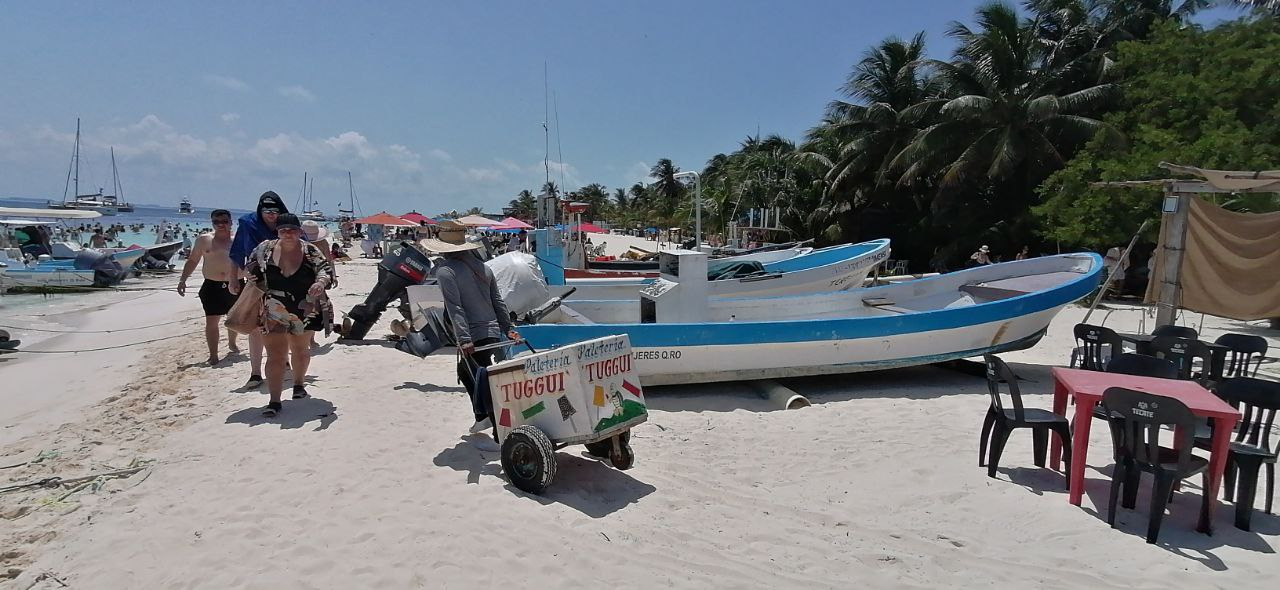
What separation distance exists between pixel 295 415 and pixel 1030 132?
21604 mm

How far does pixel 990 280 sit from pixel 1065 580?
6.33 metres

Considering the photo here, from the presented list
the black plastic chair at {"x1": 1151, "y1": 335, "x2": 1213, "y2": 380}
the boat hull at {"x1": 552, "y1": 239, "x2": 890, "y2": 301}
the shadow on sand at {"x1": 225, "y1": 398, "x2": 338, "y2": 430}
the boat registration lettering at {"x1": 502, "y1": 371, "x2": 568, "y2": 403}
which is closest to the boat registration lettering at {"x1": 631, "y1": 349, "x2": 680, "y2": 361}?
the boat registration lettering at {"x1": 502, "y1": 371, "x2": 568, "y2": 403}

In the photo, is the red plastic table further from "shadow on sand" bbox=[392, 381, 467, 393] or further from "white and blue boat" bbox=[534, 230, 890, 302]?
"white and blue boat" bbox=[534, 230, 890, 302]

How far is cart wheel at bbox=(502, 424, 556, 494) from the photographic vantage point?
392 cm

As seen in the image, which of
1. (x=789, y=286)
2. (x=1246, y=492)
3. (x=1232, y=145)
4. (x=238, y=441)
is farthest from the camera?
(x=789, y=286)

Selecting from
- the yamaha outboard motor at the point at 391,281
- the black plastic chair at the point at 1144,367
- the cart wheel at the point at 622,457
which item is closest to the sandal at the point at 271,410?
the cart wheel at the point at 622,457

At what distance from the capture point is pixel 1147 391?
3910 millimetres

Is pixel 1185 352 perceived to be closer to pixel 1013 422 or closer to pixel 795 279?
pixel 1013 422

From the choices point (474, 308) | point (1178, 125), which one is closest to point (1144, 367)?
point (474, 308)

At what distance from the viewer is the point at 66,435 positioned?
5.24m

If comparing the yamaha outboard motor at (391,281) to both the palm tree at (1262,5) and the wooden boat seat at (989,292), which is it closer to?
the wooden boat seat at (989,292)

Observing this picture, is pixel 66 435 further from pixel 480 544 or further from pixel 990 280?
pixel 990 280

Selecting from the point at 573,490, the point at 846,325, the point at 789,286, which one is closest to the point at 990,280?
the point at 846,325

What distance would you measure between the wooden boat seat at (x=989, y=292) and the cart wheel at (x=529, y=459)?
6.56 metres
